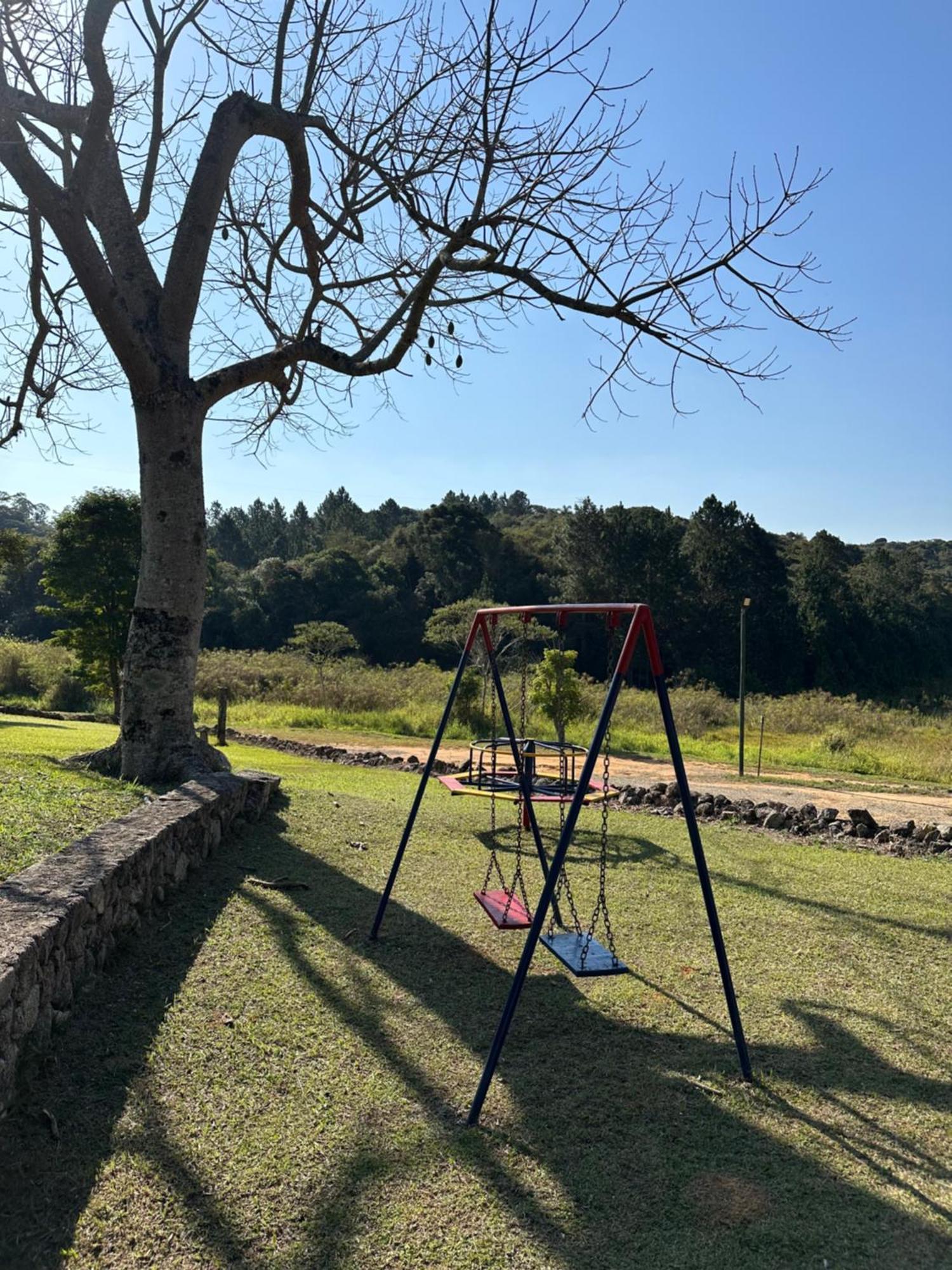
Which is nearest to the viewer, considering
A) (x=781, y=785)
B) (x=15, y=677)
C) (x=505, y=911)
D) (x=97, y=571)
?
(x=505, y=911)

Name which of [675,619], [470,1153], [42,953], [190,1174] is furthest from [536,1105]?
[675,619]

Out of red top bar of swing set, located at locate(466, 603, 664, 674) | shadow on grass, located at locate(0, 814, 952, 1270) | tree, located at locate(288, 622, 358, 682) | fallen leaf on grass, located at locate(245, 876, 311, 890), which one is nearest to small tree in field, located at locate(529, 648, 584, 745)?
fallen leaf on grass, located at locate(245, 876, 311, 890)

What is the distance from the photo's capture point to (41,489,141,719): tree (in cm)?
2109

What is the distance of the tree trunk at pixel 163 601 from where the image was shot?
A: 6934 millimetres

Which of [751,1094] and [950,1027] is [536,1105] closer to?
[751,1094]

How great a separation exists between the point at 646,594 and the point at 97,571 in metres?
25.2

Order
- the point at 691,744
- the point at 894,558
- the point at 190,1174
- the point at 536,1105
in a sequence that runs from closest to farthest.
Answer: the point at 190,1174 → the point at 536,1105 → the point at 691,744 → the point at 894,558

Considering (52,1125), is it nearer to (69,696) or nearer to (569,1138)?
(569,1138)

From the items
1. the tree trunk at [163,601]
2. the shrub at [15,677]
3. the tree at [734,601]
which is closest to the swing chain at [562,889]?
the tree trunk at [163,601]

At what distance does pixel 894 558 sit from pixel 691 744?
35867mm

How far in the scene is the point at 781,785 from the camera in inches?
527

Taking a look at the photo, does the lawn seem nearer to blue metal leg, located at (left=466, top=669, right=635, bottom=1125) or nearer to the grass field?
blue metal leg, located at (left=466, top=669, right=635, bottom=1125)

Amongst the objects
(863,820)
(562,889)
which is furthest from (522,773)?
(863,820)

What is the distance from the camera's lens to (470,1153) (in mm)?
2885
